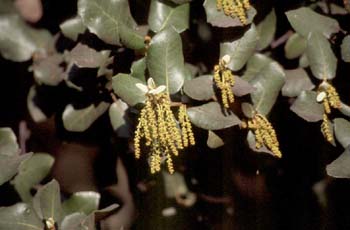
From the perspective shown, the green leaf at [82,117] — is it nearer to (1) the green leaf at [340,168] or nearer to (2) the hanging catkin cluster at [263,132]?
(2) the hanging catkin cluster at [263,132]

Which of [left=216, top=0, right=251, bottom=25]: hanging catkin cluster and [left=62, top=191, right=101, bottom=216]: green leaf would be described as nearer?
[left=216, top=0, right=251, bottom=25]: hanging catkin cluster

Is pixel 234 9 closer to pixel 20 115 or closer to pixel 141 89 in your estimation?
pixel 141 89

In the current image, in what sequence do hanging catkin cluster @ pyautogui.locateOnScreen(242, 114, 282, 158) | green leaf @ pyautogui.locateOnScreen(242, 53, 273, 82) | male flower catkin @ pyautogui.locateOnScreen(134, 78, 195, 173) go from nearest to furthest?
male flower catkin @ pyautogui.locateOnScreen(134, 78, 195, 173) → hanging catkin cluster @ pyautogui.locateOnScreen(242, 114, 282, 158) → green leaf @ pyautogui.locateOnScreen(242, 53, 273, 82)

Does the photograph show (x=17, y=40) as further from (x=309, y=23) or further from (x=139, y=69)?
(x=309, y=23)

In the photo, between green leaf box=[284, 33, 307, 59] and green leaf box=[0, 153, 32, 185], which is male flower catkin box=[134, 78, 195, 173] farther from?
green leaf box=[284, 33, 307, 59]

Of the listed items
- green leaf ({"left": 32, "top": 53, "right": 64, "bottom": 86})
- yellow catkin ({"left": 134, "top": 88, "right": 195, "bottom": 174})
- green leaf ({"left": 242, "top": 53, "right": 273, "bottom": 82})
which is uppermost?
yellow catkin ({"left": 134, "top": 88, "right": 195, "bottom": 174})

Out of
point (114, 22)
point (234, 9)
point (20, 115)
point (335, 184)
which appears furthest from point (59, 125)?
point (335, 184)

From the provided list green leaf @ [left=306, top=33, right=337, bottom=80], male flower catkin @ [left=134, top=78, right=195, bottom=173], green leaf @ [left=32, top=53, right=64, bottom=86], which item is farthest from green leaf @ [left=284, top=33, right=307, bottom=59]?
green leaf @ [left=32, top=53, right=64, bottom=86]
